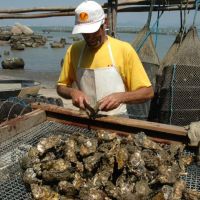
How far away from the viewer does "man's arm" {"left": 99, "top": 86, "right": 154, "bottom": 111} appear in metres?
4.88

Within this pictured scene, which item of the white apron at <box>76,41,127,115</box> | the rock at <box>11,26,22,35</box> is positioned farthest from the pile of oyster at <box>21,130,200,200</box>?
the rock at <box>11,26,22,35</box>

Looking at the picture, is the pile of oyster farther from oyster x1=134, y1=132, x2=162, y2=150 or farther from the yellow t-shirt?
the yellow t-shirt

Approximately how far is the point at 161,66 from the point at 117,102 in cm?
419

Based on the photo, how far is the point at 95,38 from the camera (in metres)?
5.39

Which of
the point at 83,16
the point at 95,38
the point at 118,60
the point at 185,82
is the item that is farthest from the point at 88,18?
the point at 185,82

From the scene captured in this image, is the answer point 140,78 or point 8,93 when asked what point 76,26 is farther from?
point 8,93

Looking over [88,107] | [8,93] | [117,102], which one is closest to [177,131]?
[117,102]

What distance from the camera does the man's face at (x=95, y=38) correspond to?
17.4 feet

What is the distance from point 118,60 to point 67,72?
79 cm

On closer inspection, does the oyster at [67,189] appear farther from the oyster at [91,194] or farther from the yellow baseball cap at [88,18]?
the yellow baseball cap at [88,18]

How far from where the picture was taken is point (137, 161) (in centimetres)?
397

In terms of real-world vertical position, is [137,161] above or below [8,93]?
above

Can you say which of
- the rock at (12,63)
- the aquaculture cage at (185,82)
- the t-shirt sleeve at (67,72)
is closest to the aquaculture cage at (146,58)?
the aquaculture cage at (185,82)

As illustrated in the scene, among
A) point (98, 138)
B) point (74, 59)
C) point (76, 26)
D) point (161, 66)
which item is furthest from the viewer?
point (161, 66)
